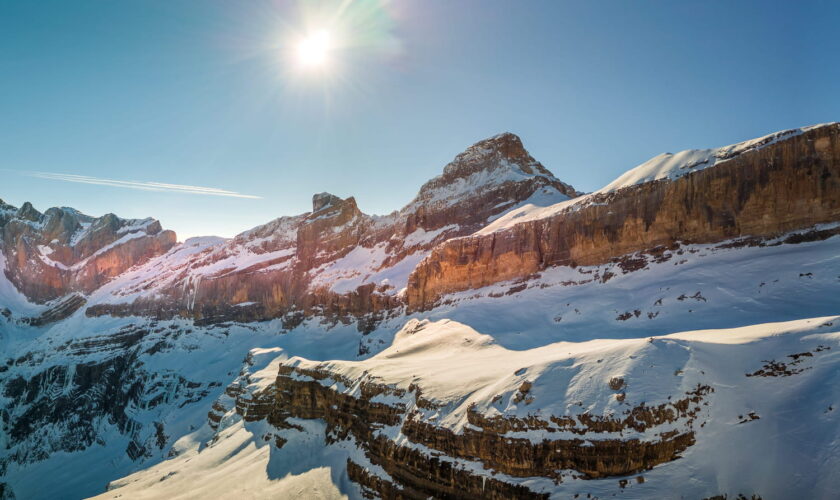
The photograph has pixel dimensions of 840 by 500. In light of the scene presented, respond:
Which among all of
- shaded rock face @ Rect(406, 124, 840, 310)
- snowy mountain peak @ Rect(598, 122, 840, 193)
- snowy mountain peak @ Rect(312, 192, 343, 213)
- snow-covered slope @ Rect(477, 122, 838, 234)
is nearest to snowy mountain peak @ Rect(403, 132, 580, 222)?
snowy mountain peak @ Rect(312, 192, 343, 213)

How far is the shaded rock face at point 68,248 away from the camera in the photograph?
6048 inches

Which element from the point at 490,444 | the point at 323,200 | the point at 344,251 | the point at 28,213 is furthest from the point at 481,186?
the point at 28,213

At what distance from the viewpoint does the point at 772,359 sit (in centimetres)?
1780

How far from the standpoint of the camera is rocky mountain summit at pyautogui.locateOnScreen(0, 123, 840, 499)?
1647cm

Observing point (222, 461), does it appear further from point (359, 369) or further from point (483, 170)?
point (483, 170)

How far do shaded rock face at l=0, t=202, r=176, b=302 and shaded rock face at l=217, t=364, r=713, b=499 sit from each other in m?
169

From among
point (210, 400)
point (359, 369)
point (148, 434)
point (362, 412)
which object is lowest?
point (148, 434)

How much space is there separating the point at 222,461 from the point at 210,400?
46.8 m

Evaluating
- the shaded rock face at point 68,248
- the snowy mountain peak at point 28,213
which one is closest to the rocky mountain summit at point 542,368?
the shaded rock face at point 68,248

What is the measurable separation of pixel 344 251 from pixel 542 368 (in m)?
90.5

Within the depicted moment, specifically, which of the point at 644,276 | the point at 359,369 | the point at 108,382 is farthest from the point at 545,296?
the point at 108,382

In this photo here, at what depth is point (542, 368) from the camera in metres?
20.5

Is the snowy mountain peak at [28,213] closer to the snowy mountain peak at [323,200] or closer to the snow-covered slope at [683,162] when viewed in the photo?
the snowy mountain peak at [323,200]

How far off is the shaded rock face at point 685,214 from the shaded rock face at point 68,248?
15873cm
